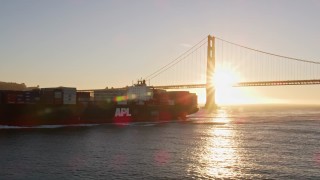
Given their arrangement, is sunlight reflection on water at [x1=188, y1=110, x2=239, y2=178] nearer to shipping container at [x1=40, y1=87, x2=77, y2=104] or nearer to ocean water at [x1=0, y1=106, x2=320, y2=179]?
ocean water at [x1=0, y1=106, x2=320, y2=179]

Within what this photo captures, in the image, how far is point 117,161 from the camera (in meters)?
29.5

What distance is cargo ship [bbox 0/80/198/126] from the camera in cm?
5612

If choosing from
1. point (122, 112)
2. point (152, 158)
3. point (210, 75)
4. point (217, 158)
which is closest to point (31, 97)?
point (122, 112)

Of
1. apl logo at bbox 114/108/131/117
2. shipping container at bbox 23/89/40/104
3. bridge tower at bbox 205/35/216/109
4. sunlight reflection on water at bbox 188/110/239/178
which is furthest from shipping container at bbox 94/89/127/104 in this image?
bridge tower at bbox 205/35/216/109

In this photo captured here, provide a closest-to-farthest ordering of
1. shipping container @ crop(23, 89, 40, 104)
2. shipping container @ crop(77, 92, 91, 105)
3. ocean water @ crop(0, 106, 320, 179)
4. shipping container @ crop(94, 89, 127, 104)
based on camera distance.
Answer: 1. ocean water @ crop(0, 106, 320, 179)
2. shipping container @ crop(23, 89, 40, 104)
3. shipping container @ crop(77, 92, 91, 105)
4. shipping container @ crop(94, 89, 127, 104)

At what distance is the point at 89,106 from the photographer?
216 ft

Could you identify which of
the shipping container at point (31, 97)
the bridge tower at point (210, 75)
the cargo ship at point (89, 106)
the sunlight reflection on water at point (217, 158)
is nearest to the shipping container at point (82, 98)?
the cargo ship at point (89, 106)

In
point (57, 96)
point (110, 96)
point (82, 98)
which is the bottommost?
point (82, 98)

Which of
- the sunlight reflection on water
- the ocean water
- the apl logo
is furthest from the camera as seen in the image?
the apl logo

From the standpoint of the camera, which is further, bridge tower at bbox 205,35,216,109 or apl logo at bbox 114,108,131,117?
bridge tower at bbox 205,35,216,109

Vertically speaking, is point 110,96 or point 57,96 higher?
point 110,96

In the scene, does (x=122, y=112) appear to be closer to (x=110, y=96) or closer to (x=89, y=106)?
(x=110, y=96)

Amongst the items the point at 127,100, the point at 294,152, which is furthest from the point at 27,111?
the point at 294,152

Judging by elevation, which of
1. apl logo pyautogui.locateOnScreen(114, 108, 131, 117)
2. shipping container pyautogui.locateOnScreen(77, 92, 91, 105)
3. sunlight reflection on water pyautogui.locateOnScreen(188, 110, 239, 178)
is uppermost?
shipping container pyautogui.locateOnScreen(77, 92, 91, 105)
